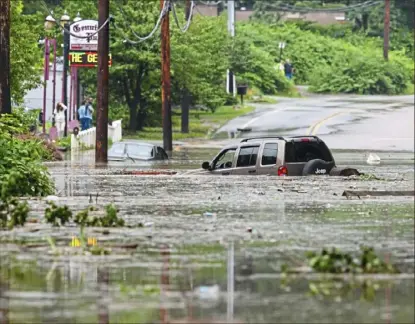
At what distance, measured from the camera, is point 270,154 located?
1078 inches

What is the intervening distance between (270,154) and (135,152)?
13387 millimetres

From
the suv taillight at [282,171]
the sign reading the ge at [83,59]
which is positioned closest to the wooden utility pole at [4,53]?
the suv taillight at [282,171]

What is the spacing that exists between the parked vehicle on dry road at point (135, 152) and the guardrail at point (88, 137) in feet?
19.4

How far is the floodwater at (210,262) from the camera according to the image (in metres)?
9.72

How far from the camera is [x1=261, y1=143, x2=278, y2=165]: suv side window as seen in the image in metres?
27.2

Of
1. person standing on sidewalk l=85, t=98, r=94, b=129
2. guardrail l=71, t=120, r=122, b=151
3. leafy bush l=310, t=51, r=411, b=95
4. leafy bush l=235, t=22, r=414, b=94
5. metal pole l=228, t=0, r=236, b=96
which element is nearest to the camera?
guardrail l=71, t=120, r=122, b=151

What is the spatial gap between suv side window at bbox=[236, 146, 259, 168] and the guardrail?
744 inches

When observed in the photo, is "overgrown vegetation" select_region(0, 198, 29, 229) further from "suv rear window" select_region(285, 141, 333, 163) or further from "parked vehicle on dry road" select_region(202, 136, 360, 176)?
"suv rear window" select_region(285, 141, 333, 163)

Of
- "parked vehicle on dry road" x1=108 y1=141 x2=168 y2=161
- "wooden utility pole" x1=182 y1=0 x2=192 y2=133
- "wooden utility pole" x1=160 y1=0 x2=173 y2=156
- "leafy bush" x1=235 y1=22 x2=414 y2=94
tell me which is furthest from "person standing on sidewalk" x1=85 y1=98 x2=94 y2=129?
"leafy bush" x1=235 y1=22 x2=414 y2=94

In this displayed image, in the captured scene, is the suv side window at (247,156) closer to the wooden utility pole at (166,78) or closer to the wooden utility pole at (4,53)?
the wooden utility pole at (4,53)

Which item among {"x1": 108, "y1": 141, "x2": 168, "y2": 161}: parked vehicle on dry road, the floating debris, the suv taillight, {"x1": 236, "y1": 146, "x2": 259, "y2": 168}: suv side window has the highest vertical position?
{"x1": 236, "y1": 146, "x2": 259, "y2": 168}: suv side window

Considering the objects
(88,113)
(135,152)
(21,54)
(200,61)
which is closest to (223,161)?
(135,152)

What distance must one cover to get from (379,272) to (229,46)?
61.9 m

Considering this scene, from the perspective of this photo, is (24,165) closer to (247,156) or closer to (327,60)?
A: (247,156)
